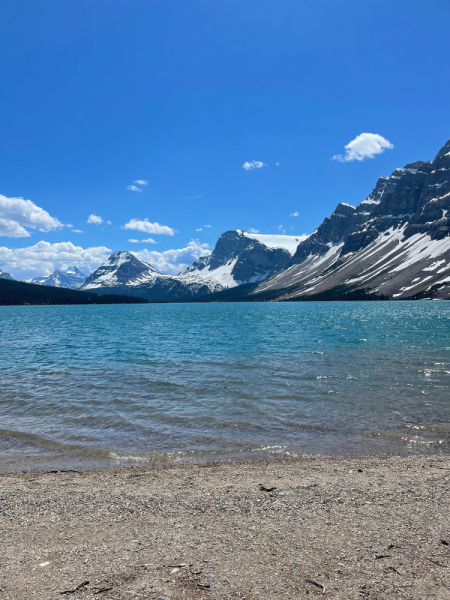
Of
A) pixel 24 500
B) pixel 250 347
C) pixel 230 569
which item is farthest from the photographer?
pixel 250 347

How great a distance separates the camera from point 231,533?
30.3 feet

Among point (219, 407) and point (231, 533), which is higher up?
point (231, 533)

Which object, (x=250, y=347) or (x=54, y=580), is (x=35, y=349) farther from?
(x=54, y=580)

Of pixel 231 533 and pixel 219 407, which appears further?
pixel 219 407

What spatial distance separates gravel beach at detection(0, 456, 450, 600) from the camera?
7078mm

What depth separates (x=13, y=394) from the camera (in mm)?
27328

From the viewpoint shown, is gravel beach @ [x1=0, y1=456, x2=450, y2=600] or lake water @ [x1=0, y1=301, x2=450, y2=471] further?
lake water @ [x1=0, y1=301, x2=450, y2=471]

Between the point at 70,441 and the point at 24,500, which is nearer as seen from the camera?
the point at 24,500

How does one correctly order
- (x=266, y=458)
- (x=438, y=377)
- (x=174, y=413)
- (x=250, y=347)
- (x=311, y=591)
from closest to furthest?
(x=311, y=591), (x=266, y=458), (x=174, y=413), (x=438, y=377), (x=250, y=347)

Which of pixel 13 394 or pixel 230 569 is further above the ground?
pixel 230 569

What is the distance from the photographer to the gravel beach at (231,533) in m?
7.08

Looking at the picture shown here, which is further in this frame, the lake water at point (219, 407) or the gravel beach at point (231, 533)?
the lake water at point (219, 407)

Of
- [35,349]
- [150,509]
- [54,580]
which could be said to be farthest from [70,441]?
[35,349]

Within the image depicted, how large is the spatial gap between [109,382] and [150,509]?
71.0ft
